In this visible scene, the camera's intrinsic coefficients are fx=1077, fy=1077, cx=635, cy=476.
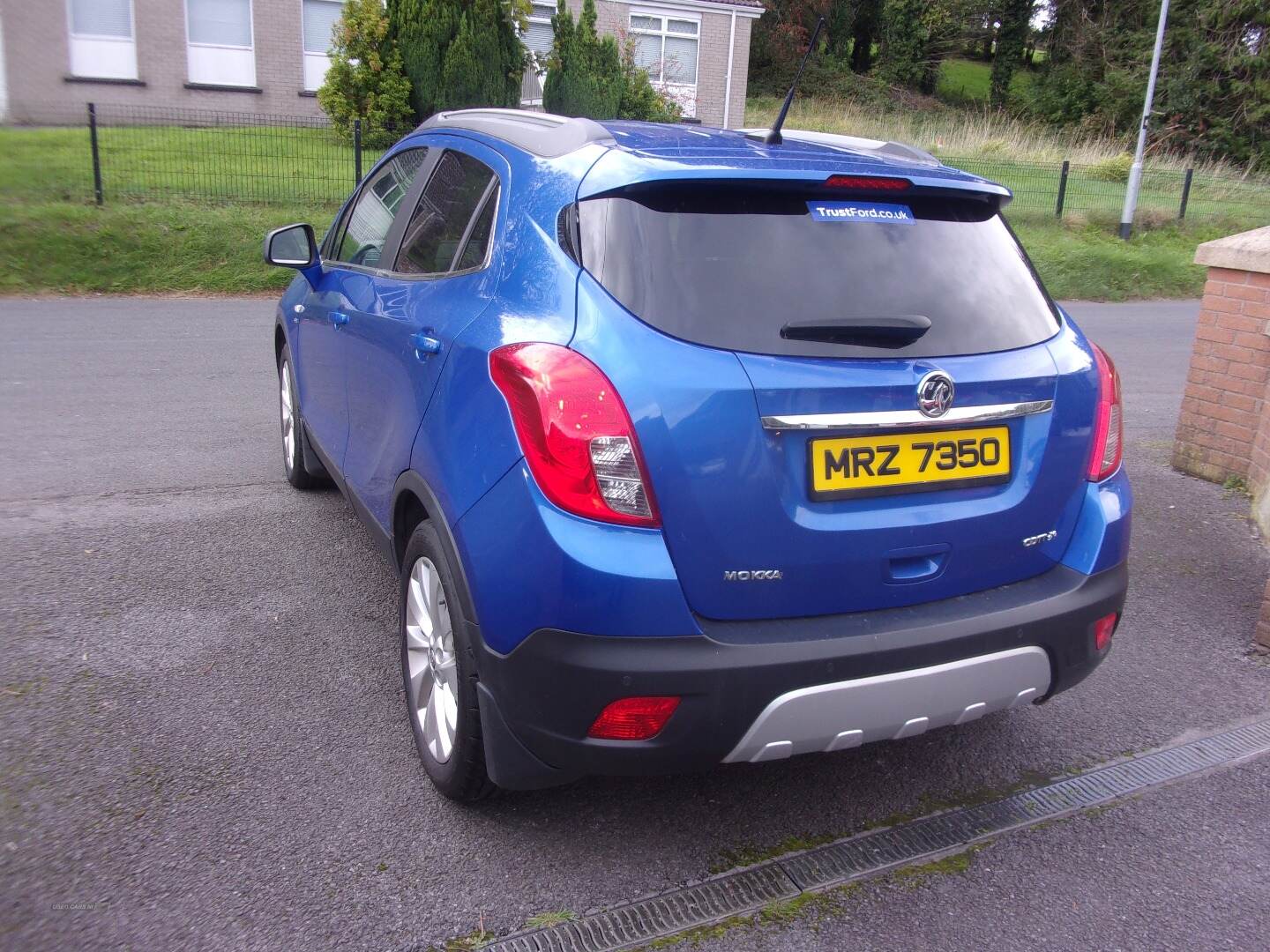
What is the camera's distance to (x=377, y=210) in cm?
420

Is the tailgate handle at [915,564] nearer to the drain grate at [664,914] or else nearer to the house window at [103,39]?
the drain grate at [664,914]

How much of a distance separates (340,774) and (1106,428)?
233 cm

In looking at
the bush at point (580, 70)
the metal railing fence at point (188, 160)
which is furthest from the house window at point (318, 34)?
the bush at point (580, 70)

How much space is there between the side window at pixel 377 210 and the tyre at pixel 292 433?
881 millimetres

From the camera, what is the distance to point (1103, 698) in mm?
A: 3725

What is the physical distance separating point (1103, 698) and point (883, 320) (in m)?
1.90

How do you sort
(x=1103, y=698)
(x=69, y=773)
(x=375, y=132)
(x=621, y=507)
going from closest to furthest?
(x=621, y=507)
(x=69, y=773)
(x=1103, y=698)
(x=375, y=132)

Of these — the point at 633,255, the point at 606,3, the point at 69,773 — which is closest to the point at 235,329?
the point at 69,773

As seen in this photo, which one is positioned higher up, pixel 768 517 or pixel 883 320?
pixel 883 320

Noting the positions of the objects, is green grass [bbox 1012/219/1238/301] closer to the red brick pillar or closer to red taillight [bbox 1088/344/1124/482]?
the red brick pillar

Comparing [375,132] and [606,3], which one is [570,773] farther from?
[606,3]

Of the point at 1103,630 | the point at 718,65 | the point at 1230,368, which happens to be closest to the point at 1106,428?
the point at 1103,630

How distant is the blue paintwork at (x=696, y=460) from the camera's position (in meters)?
2.34

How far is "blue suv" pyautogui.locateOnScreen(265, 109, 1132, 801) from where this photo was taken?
2.35 m
